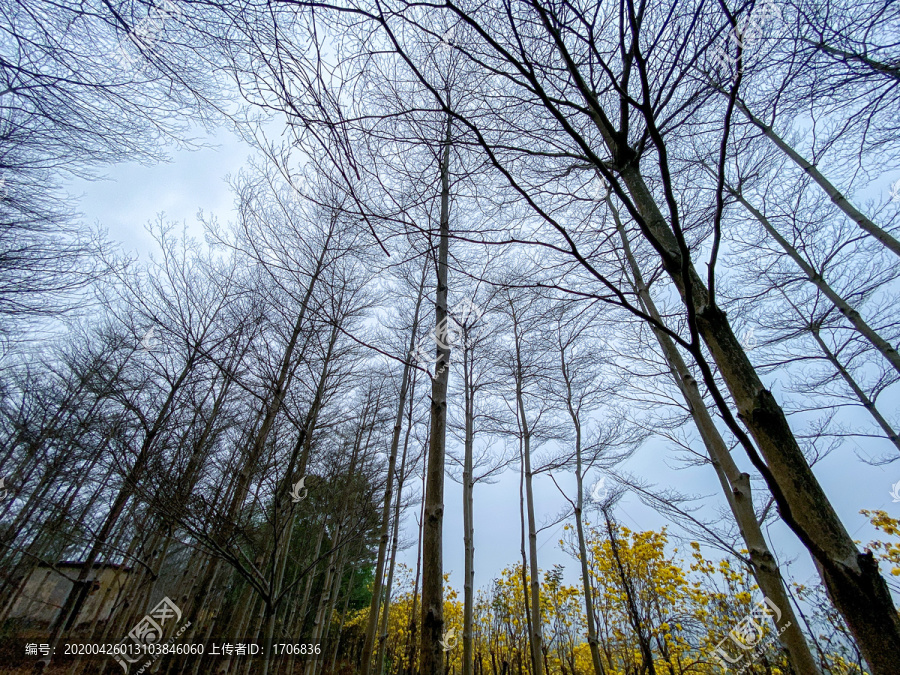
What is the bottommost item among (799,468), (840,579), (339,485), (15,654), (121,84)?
(15,654)

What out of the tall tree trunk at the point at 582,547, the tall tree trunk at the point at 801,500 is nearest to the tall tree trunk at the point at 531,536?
the tall tree trunk at the point at 582,547

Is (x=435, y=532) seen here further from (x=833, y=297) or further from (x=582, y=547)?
(x=833, y=297)

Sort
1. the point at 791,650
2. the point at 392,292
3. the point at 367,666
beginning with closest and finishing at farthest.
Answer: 1. the point at 791,650
2. the point at 367,666
3. the point at 392,292

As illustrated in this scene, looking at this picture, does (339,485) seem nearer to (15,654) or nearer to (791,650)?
(791,650)

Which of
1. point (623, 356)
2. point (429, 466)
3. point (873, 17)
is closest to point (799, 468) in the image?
point (429, 466)

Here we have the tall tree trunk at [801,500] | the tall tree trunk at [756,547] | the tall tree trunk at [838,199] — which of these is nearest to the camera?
the tall tree trunk at [801,500]

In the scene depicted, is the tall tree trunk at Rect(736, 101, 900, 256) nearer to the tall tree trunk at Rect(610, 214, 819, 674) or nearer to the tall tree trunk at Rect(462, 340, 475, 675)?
the tall tree trunk at Rect(610, 214, 819, 674)

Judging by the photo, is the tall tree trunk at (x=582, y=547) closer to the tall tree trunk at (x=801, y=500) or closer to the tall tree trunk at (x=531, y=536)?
the tall tree trunk at (x=531, y=536)

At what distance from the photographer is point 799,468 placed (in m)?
0.76

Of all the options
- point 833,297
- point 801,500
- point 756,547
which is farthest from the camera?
point 833,297

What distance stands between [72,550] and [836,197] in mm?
16505

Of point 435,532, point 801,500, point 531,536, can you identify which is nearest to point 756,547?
point 435,532

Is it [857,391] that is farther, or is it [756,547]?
[857,391]

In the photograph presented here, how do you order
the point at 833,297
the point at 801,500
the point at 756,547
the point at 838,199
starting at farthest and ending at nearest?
the point at 833,297, the point at 838,199, the point at 756,547, the point at 801,500
